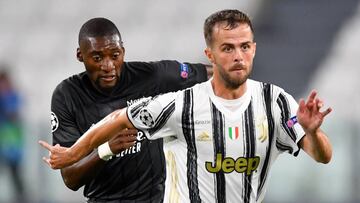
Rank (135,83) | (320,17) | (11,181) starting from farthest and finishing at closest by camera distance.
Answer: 1. (320,17)
2. (11,181)
3. (135,83)

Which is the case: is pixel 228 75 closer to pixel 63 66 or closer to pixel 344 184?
pixel 344 184

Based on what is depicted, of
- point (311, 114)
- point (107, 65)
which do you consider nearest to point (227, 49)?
point (311, 114)

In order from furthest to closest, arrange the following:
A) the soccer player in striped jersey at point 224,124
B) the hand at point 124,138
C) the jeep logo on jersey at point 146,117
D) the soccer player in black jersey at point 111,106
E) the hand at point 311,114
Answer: the soccer player in black jersey at point 111,106 < the hand at point 124,138 < the jeep logo on jersey at point 146,117 < the soccer player in striped jersey at point 224,124 < the hand at point 311,114

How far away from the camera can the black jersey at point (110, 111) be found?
5922mm

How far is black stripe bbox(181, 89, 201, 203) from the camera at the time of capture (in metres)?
4.92

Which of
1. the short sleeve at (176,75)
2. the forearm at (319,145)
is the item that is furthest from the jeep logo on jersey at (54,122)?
the forearm at (319,145)

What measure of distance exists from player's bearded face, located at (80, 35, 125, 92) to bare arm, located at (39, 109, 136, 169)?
0.79 metres

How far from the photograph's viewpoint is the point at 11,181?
34.8 ft

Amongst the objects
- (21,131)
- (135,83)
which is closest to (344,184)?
(21,131)

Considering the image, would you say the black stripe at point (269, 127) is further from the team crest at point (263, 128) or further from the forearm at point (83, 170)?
the forearm at point (83, 170)

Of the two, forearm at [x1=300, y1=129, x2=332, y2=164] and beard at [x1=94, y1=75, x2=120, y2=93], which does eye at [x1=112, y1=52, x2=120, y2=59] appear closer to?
beard at [x1=94, y1=75, x2=120, y2=93]

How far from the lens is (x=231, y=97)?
4.93 m

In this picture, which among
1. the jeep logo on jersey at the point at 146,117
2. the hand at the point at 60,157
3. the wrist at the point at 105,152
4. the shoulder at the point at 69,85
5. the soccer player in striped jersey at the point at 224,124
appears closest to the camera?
the soccer player in striped jersey at the point at 224,124

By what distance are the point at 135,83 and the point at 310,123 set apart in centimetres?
182
